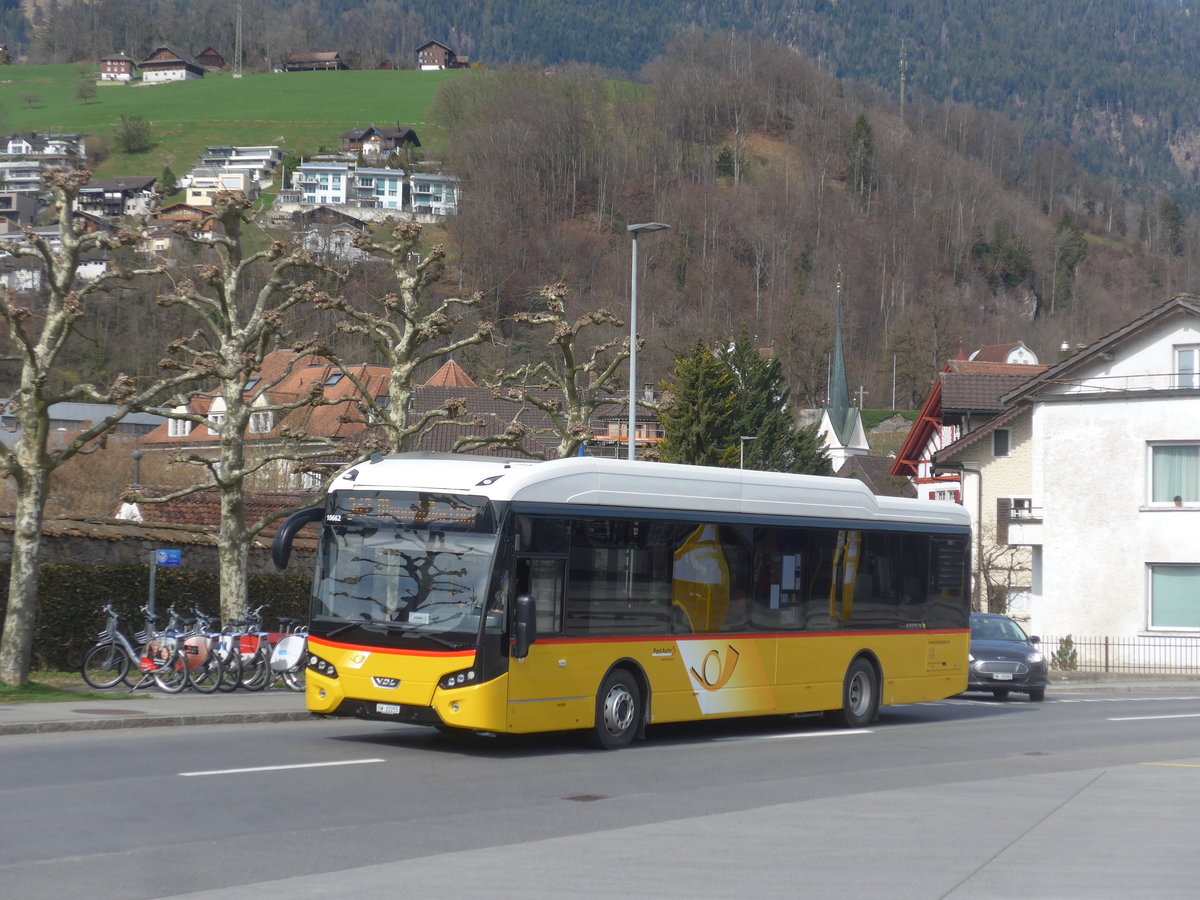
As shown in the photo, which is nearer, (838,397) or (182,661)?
(182,661)

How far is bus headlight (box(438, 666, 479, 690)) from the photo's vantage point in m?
13.9

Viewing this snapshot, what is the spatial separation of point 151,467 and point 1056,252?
399 ft

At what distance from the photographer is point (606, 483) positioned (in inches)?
609

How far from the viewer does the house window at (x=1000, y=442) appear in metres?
51.7

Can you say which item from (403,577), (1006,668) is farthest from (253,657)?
(1006,668)

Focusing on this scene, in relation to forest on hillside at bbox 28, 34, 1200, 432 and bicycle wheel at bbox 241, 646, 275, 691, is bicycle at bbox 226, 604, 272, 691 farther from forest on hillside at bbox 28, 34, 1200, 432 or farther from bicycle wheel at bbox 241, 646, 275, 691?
forest on hillside at bbox 28, 34, 1200, 432

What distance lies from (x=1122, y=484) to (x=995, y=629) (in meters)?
15.0

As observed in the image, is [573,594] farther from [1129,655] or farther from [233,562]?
[1129,655]

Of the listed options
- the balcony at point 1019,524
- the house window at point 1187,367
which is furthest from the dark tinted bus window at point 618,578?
the balcony at point 1019,524

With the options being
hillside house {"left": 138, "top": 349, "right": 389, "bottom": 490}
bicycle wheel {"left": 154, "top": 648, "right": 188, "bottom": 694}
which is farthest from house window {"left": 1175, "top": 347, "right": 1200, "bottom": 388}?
bicycle wheel {"left": 154, "top": 648, "right": 188, "bottom": 694}

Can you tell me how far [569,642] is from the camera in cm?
1475

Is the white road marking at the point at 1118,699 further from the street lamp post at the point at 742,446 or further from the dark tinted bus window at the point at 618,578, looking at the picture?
the street lamp post at the point at 742,446

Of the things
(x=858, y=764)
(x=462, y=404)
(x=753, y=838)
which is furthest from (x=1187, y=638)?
(x=753, y=838)

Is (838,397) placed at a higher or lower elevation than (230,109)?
lower
